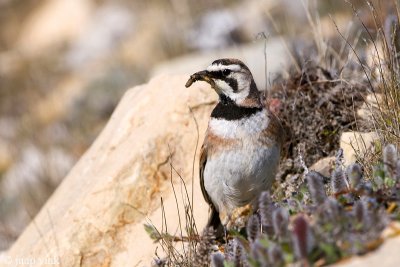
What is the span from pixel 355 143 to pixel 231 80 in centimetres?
96

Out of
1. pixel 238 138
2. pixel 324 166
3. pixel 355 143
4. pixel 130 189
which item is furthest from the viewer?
pixel 130 189

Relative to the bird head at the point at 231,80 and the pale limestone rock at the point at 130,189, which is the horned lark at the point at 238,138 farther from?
the pale limestone rock at the point at 130,189

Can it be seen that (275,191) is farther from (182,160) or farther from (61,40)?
(61,40)

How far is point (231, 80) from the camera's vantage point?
16.5ft

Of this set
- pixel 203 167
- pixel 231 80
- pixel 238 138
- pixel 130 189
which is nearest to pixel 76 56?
pixel 130 189

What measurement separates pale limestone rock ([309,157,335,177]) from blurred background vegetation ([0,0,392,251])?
3.18m

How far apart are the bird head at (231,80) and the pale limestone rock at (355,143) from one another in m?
0.72

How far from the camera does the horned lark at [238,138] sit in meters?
4.95

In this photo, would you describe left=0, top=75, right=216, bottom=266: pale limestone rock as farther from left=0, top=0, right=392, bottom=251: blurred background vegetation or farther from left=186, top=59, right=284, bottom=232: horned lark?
left=0, top=0, right=392, bottom=251: blurred background vegetation

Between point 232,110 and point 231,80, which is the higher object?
point 231,80

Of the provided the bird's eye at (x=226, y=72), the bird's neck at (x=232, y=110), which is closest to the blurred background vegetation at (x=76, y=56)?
the bird's neck at (x=232, y=110)

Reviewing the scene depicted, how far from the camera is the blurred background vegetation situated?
33.9ft

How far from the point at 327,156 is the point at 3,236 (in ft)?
12.2

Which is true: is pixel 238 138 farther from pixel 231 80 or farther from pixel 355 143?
pixel 355 143
